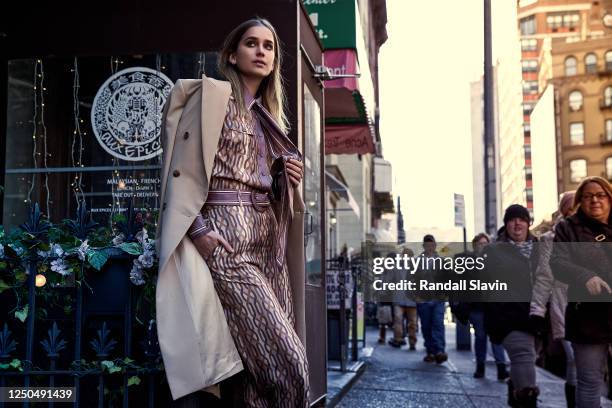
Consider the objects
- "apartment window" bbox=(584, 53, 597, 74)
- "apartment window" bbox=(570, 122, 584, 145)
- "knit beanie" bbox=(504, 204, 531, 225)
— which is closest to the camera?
"knit beanie" bbox=(504, 204, 531, 225)

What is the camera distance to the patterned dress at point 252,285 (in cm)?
327

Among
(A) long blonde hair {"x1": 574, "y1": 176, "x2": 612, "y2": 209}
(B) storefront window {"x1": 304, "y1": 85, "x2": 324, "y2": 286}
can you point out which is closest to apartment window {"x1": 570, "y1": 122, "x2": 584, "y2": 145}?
(A) long blonde hair {"x1": 574, "y1": 176, "x2": 612, "y2": 209}

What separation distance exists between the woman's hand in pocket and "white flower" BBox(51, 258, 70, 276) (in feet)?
3.27

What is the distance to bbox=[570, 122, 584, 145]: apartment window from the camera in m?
89.2

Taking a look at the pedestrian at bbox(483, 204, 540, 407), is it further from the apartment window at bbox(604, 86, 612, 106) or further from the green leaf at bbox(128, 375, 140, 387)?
the apartment window at bbox(604, 86, 612, 106)

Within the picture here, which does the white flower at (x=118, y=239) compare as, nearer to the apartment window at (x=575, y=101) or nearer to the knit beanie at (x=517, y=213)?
the knit beanie at (x=517, y=213)

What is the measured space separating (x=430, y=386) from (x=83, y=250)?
20.9 feet

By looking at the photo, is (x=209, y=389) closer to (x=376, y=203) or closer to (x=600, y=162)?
(x=376, y=203)

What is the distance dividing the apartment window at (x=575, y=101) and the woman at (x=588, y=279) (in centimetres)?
8892

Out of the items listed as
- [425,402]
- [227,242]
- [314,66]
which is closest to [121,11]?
[314,66]

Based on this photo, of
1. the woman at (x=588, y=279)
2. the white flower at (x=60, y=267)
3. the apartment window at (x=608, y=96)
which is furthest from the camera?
the apartment window at (x=608, y=96)

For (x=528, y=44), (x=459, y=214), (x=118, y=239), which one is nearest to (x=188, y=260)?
(x=118, y=239)

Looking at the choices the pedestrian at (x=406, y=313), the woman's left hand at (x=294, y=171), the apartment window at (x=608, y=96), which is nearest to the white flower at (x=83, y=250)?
the woman's left hand at (x=294, y=171)

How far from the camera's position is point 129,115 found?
6.75 metres
